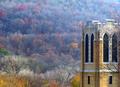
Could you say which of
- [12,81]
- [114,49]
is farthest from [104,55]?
[12,81]

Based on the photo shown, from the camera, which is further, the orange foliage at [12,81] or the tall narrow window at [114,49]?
the orange foliage at [12,81]

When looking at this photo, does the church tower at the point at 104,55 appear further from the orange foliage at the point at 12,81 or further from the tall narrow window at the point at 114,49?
the orange foliage at the point at 12,81

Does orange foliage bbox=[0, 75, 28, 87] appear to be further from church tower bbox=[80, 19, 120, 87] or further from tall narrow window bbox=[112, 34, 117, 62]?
tall narrow window bbox=[112, 34, 117, 62]

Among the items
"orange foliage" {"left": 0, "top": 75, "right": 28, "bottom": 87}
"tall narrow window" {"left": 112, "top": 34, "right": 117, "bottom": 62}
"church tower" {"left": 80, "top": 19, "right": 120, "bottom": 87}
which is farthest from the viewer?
"orange foliage" {"left": 0, "top": 75, "right": 28, "bottom": 87}

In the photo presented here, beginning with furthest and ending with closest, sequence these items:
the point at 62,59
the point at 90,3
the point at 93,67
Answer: the point at 90,3 < the point at 62,59 < the point at 93,67

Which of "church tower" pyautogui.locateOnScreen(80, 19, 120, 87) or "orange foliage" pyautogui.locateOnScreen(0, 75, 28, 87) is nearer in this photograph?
"church tower" pyautogui.locateOnScreen(80, 19, 120, 87)

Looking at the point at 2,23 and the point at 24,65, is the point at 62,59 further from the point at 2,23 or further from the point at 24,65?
the point at 2,23

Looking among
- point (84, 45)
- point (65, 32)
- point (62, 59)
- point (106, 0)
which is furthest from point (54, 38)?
point (84, 45)

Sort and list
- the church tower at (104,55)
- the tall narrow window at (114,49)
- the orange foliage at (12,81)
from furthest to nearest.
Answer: the orange foliage at (12,81) < the tall narrow window at (114,49) < the church tower at (104,55)

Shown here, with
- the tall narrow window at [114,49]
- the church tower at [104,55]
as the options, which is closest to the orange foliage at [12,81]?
the church tower at [104,55]

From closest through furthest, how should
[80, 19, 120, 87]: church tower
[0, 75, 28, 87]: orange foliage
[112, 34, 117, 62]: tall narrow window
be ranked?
1. [80, 19, 120, 87]: church tower
2. [112, 34, 117, 62]: tall narrow window
3. [0, 75, 28, 87]: orange foliage

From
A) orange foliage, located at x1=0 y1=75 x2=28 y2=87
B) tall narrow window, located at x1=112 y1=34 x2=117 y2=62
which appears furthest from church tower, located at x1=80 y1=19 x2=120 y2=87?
orange foliage, located at x1=0 y1=75 x2=28 y2=87

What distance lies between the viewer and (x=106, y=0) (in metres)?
185

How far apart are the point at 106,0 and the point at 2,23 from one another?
139 ft
